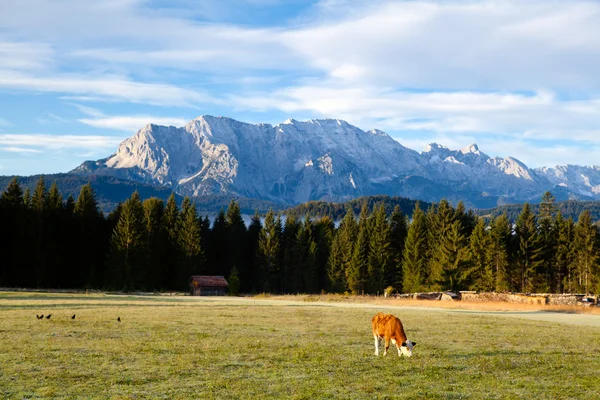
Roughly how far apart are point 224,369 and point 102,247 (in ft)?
329

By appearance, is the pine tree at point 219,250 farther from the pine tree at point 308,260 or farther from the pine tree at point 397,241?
the pine tree at point 397,241

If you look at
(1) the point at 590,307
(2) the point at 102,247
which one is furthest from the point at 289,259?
(1) the point at 590,307

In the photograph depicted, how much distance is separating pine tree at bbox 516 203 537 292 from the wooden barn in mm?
54639

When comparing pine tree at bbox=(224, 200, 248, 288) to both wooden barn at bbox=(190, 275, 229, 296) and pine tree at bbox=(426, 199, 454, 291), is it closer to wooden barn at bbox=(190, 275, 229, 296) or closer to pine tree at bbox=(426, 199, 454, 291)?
wooden barn at bbox=(190, 275, 229, 296)

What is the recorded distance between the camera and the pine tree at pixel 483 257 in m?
105

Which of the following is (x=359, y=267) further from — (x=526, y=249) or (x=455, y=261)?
(x=526, y=249)

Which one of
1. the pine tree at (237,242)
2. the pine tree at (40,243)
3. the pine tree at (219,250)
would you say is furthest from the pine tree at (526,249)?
the pine tree at (40,243)

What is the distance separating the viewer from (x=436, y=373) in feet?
58.6

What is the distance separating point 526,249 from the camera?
106438mm

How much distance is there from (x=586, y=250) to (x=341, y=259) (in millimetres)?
46999

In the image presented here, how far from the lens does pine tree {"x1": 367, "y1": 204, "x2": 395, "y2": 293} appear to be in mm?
116625

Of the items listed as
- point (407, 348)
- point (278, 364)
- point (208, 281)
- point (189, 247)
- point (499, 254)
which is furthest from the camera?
point (189, 247)

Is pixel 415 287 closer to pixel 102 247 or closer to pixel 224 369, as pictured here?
pixel 102 247

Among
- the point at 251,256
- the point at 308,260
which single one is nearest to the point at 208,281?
the point at 251,256
